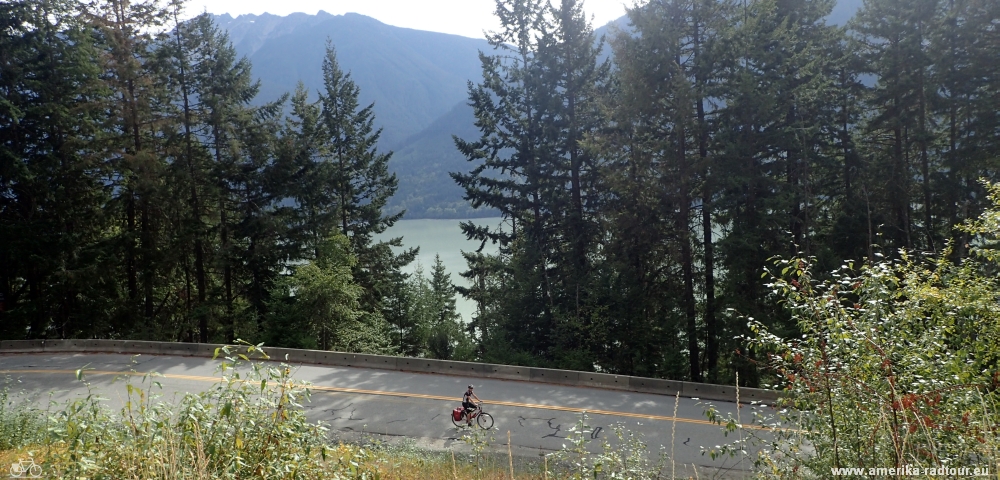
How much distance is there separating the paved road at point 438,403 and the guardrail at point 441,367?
1.15ft

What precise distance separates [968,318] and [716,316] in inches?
565

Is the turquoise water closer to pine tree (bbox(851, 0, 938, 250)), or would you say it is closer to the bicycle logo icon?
pine tree (bbox(851, 0, 938, 250))

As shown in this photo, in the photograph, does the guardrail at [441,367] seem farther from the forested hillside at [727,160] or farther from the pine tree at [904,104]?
the pine tree at [904,104]

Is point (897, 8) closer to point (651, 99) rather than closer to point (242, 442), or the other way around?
point (651, 99)

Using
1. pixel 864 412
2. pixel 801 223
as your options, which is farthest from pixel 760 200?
pixel 864 412

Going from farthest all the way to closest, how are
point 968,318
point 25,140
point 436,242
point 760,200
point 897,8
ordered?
point 436,242, point 25,140, point 897,8, point 760,200, point 968,318

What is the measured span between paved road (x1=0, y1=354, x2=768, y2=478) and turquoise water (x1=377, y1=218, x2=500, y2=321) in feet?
95.1

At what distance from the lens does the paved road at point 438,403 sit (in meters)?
12.5

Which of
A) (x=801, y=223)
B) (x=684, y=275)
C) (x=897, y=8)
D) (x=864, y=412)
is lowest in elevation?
(x=864, y=412)

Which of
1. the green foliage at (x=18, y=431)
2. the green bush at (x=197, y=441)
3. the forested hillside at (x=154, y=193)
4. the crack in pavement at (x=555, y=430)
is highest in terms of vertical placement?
the forested hillside at (x=154, y=193)

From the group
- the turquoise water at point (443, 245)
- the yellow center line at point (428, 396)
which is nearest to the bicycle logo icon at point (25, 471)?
the yellow center line at point (428, 396)

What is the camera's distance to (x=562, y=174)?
1037 inches

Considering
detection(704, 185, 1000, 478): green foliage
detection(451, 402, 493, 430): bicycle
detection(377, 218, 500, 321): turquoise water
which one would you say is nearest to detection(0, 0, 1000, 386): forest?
detection(451, 402, 493, 430): bicycle

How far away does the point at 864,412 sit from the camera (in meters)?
5.02
